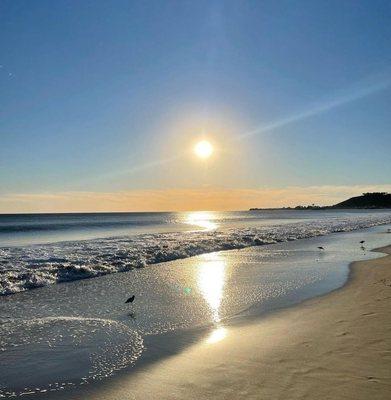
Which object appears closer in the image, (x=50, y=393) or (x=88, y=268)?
(x=50, y=393)

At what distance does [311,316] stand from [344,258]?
1352 centimetres

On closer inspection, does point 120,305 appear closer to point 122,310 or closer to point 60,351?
point 122,310

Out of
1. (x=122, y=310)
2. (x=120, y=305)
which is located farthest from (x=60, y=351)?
(x=120, y=305)

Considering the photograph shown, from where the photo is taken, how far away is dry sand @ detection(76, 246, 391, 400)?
216 inches

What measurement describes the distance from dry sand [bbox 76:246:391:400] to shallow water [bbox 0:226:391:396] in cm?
67

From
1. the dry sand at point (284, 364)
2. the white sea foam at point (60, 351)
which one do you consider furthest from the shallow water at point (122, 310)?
the dry sand at point (284, 364)

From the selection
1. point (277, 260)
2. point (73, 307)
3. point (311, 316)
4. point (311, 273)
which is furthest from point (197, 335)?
point (277, 260)

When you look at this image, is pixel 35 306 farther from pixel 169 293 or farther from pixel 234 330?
pixel 234 330

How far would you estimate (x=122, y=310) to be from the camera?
10922mm

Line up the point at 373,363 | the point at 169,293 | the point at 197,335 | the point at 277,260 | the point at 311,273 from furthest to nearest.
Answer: the point at 277,260, the point at 311,273, the point at 169,293, the point at 197,335, the point at 373,363

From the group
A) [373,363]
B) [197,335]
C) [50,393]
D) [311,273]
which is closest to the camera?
[50,393]

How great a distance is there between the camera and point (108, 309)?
436 inches

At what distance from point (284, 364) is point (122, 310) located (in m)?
5.65

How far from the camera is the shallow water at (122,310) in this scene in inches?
271
